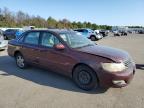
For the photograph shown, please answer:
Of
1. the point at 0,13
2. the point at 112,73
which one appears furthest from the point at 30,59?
the point at 0,13

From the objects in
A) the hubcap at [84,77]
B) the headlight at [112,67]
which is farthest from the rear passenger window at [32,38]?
the headlight at [112,67]

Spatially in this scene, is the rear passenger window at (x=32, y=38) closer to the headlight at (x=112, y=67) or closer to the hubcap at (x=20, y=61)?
the hubcap at (x=20, y=61)

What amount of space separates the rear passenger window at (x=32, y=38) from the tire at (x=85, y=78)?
2.04m

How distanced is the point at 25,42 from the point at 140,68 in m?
4.60

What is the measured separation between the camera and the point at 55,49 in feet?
19.5

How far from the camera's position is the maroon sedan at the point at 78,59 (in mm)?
4949

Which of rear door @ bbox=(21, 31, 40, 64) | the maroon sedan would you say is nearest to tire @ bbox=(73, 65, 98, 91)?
the maroon sedan

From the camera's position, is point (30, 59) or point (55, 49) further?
point (30, 59)

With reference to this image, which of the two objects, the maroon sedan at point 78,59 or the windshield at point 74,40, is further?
the windshield at point 74,40

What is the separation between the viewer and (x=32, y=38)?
23.2ft

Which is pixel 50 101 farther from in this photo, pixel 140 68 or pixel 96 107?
pixel 140 68

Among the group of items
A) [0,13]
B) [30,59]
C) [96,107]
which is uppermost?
[0,13]

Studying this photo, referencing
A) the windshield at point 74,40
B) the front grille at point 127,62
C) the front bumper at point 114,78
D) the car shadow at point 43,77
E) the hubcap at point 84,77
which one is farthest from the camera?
the windshield at point 74,40

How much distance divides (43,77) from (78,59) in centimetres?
169
